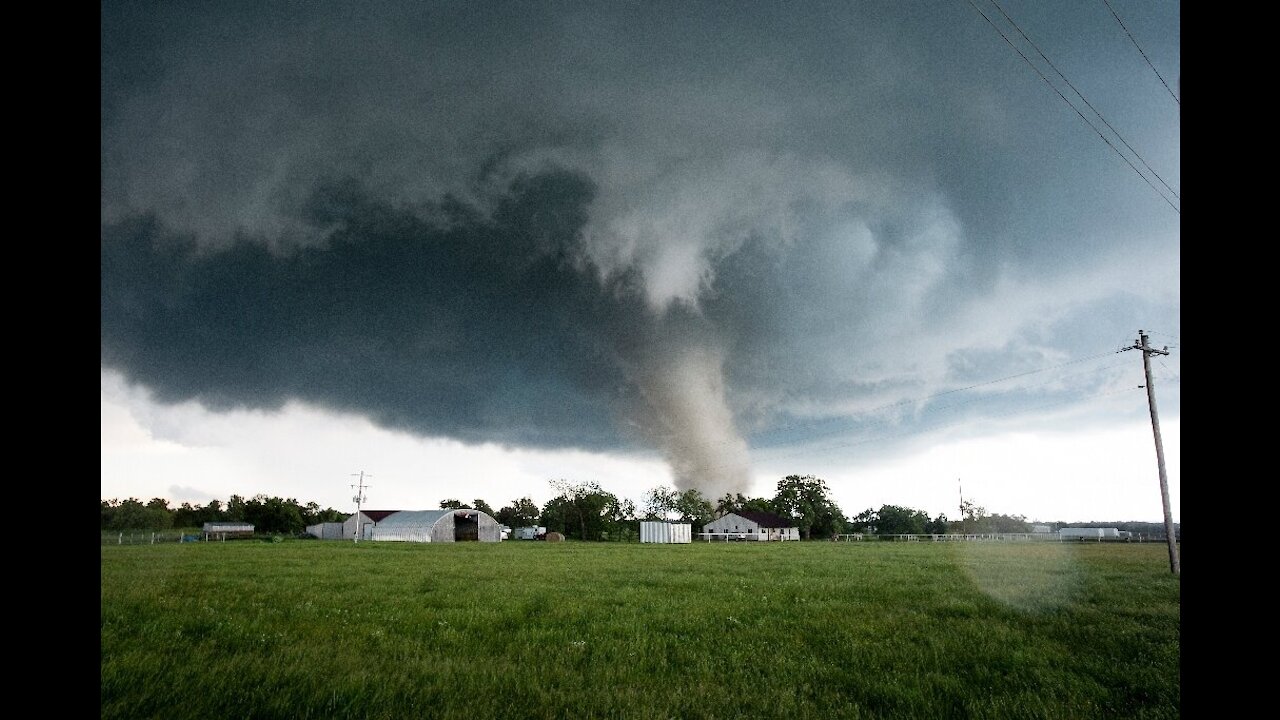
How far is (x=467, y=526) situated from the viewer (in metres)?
110

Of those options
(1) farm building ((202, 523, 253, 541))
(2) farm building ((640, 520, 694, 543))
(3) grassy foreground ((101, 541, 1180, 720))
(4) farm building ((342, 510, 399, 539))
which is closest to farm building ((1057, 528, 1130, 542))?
(2) farm building ((640, 520, 694, 543))

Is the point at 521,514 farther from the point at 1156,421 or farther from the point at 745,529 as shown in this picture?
the point at 1156,421

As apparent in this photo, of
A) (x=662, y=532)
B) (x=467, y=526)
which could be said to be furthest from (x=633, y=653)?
(x=662, y=532)

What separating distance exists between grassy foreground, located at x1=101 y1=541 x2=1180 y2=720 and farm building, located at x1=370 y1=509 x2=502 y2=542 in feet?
280

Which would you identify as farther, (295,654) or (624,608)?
(624,608)

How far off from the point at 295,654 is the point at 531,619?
4.93 meters

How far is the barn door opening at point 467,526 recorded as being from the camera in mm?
108500

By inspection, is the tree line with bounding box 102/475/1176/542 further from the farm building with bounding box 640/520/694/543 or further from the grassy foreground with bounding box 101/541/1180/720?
the grassy foreground with bounding box 101/541/1180/720

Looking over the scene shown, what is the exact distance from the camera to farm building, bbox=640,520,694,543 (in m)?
114

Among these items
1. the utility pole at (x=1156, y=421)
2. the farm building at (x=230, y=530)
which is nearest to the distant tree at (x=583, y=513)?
the farm building at (x=230, y=530)

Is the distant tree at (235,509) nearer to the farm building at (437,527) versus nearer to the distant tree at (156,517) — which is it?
the distant tree at (156,517)
